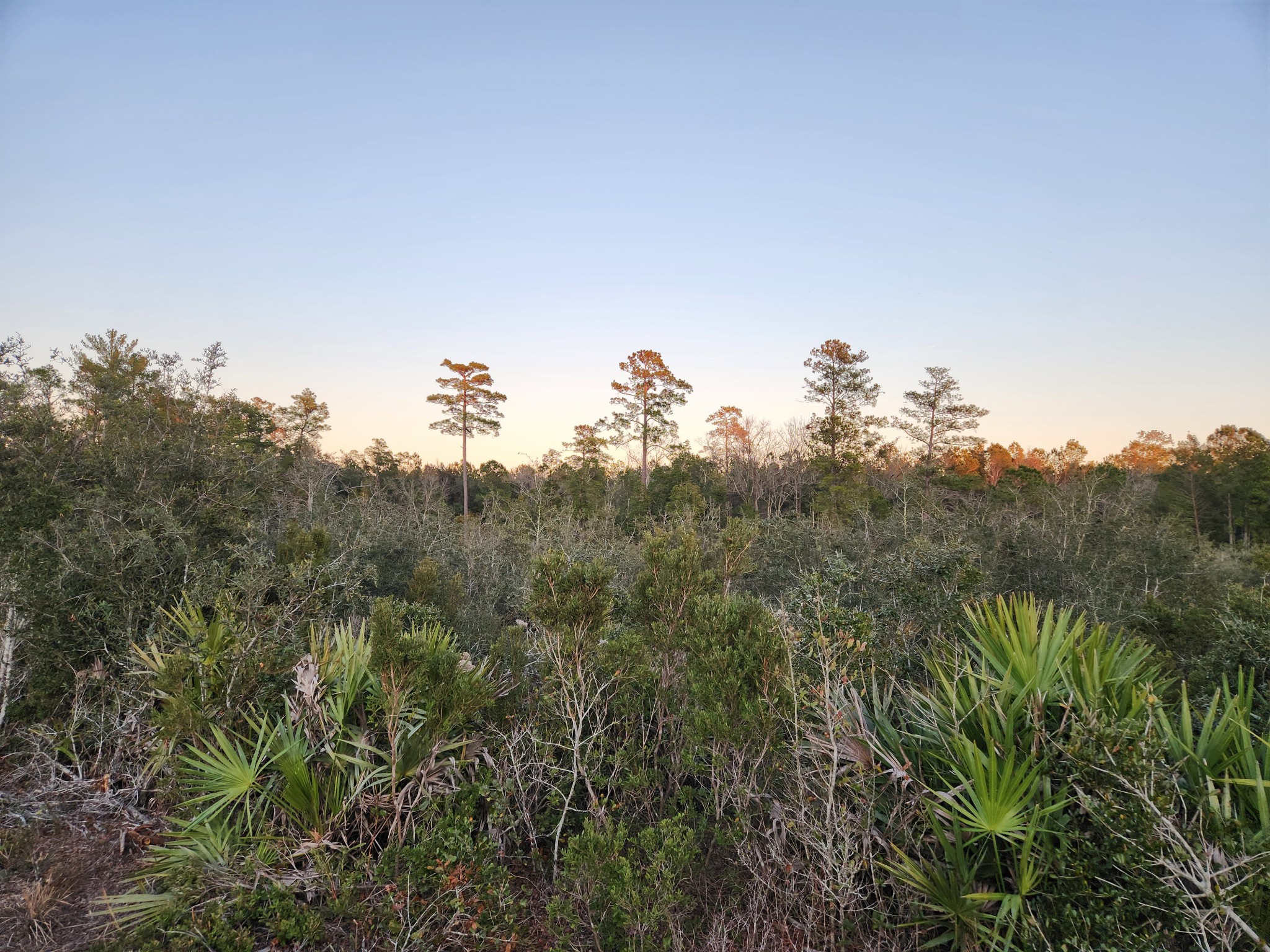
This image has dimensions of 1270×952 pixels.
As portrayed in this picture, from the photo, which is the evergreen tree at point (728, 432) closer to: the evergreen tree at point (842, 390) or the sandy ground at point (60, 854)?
the evergreen tree at point (842, 390)

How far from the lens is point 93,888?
389 centimetres

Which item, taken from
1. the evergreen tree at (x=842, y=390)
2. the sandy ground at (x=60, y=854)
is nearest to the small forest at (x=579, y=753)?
the sandy ground at (x=60, y=854)

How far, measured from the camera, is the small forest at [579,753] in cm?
249

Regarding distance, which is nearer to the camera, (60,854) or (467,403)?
(60,854)

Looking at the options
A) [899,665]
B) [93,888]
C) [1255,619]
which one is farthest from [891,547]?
[93,888]

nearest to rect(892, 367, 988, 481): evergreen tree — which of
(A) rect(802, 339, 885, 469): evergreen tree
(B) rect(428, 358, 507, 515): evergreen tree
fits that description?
(A) rect(802, 339, 885, 469): evergreen tree

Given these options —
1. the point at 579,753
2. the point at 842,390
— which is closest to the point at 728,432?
the point at 842,390

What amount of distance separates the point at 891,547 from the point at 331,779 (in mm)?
14303

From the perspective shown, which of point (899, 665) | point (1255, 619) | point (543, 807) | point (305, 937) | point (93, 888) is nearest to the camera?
point (305, 937)

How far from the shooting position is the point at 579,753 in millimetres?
4305

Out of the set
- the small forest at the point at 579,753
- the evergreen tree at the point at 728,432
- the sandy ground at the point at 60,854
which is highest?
the evergreen tree at the point at 728,432

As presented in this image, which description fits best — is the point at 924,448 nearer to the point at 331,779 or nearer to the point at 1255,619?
the point at 1255,619

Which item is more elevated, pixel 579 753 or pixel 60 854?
pixel 579 753

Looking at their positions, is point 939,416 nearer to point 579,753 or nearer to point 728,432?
point 728,432
